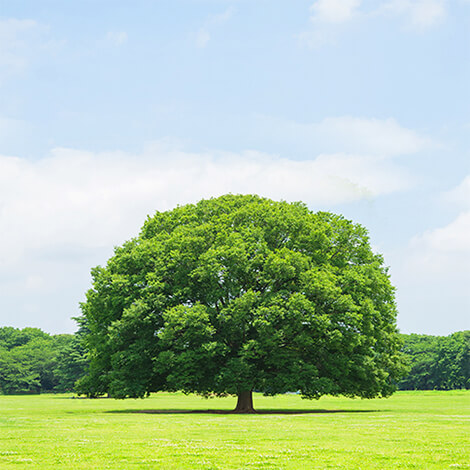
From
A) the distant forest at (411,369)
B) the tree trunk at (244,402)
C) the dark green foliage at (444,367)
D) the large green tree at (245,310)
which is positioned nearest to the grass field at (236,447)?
the large green tree at (245,310)

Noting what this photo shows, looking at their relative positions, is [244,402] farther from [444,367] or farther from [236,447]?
[444,367]

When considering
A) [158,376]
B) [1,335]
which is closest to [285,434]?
[158,376]

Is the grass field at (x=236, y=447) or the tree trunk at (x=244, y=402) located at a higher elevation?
the tree trunk at (x=244, y=402)

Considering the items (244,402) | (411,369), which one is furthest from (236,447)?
(411,369)

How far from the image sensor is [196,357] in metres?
41.5

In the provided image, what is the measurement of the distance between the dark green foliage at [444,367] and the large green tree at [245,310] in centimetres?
9756

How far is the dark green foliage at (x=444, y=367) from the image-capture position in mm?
137875

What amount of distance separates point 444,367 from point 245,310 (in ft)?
376

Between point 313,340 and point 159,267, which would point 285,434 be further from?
point 159,267

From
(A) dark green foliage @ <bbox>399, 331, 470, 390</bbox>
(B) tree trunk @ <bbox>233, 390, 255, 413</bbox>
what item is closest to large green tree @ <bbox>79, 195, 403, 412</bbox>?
(B) tree trunk @ <bbox>233, 390, 255, 413</bbox>

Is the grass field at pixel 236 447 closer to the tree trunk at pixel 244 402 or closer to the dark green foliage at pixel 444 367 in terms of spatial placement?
the tree trunk at pixel 244 402

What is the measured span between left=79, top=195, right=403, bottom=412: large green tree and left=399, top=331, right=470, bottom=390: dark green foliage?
320ft

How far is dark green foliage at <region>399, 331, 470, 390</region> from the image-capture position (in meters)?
138

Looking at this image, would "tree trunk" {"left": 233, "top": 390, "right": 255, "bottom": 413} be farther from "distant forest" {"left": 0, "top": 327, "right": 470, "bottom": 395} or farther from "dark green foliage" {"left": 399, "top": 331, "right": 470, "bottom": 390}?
"dark green foliage" {"left": 399, "top": 331, "right": 470, "bottom": 390}
